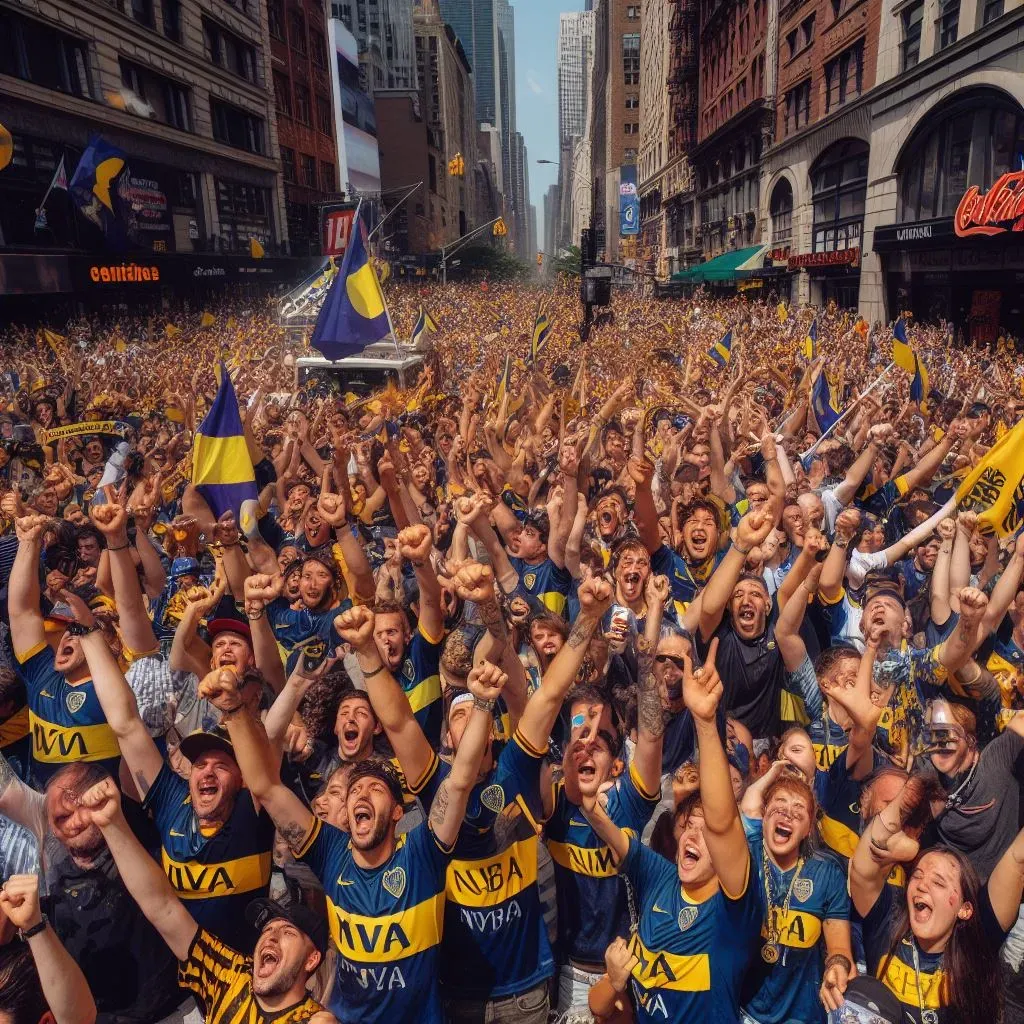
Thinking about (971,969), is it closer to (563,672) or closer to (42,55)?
(563,672)

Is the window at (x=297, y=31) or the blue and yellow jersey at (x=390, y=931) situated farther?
the window at (x=297, y=31)

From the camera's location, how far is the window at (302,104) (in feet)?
164

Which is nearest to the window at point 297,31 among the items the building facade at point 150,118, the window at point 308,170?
the building facade at point 150,118

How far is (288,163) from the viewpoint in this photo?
158 feet

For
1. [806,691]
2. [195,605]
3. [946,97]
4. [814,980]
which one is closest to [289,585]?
[195,605]

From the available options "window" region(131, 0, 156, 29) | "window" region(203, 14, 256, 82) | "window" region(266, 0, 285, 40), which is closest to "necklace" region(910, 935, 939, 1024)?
"window" region(131, 0, 156, 29)

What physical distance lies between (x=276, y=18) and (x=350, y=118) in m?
12.5

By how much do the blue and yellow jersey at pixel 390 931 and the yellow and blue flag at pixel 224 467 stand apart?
4279mm

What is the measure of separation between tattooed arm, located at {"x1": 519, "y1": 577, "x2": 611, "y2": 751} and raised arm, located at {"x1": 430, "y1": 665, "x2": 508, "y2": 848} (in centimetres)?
16

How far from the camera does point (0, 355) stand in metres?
16.8

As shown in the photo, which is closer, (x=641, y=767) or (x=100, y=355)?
(x=641, y=767)

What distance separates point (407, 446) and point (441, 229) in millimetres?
101779

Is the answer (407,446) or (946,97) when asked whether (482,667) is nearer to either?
(407,446)

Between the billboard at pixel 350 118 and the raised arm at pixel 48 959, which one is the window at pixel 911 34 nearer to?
the raised arm at pixel 48 959
